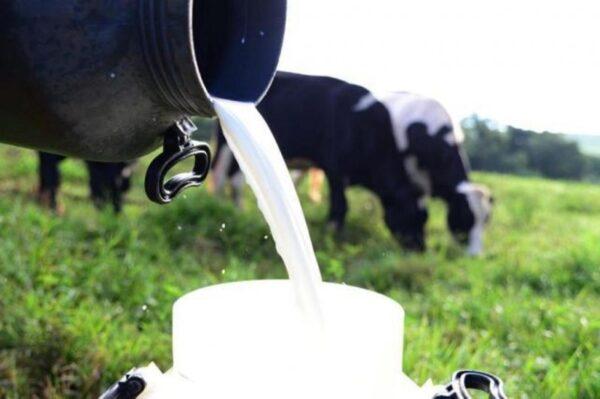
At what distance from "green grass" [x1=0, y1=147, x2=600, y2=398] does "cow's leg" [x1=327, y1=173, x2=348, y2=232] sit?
82mm

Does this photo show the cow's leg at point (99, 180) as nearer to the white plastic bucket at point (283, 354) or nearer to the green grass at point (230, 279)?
the green grass at point (230, 279)

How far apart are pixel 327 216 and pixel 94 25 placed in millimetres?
3841

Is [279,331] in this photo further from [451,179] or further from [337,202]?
[451,179]

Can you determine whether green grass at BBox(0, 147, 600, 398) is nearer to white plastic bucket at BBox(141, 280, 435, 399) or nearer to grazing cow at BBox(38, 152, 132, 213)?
grazing cow at BBox(38, 152, 132, 213)

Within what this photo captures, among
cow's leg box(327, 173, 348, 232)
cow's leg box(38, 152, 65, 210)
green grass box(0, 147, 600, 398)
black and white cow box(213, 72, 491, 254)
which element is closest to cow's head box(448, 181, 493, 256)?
black and white cow box(213, 72, 491, 254)

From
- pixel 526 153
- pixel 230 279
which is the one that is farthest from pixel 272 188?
pixel 526 153

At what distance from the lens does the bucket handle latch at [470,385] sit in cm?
102

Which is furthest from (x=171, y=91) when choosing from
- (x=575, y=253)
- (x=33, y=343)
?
(x=575, y=253)

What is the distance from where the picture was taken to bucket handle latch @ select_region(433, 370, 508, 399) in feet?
3.36

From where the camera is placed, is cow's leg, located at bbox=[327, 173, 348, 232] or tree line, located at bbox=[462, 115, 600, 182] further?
tree line, located at bbox=[462, 115, 600, 182]

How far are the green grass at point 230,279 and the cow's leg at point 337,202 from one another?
0.08 meters

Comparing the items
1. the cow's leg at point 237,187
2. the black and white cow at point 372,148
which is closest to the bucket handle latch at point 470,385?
the black and white cow at point 372,148

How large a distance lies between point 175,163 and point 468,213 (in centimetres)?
349

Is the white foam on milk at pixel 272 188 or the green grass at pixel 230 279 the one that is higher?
the white foam on milk at pixel 272 188
